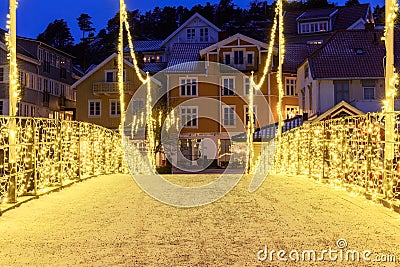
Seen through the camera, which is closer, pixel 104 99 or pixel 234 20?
pixel 104 99

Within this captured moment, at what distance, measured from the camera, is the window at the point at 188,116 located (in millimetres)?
52344

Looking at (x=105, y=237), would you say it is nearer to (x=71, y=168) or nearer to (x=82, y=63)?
(x=71, y=168)

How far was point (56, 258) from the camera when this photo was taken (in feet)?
19.5

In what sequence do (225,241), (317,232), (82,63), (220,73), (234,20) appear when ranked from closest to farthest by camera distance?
(225,241) < (317,232) < (220,73) < (82,63) < (234,20)

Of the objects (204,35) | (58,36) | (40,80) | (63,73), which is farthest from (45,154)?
(58,36)

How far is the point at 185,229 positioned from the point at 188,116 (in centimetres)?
4499

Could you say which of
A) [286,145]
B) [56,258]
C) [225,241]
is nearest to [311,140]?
[286,145]

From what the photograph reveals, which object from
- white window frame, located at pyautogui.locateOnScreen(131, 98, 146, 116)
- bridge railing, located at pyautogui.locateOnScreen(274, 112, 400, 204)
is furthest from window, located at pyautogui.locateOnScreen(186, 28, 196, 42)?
bridge railing, located at pyautogui.locateOnScreen(274, 112, 400, 204)

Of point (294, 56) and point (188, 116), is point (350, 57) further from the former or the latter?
point (188, 116)

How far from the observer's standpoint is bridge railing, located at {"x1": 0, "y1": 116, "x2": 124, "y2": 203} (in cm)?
992

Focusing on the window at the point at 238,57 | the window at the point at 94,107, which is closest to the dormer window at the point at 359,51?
the window at the point at 238,57

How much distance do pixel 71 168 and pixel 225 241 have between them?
839cm

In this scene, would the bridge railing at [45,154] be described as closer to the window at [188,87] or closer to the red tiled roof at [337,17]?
the window at [188,87]

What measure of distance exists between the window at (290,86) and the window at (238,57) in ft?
14.1
